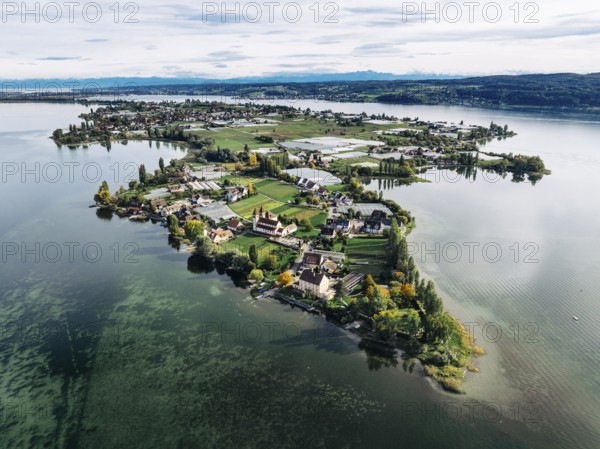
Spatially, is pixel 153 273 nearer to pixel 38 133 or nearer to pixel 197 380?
pixel 197 380

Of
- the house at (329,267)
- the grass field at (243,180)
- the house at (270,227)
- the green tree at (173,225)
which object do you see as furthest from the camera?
the grass field at (243,180)

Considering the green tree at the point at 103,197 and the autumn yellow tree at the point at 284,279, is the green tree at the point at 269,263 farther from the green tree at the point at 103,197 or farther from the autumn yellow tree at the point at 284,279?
the green tree at the point at 103,197

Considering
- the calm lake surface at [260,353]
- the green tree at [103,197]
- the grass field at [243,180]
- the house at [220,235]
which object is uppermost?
the grass field at [243,180]

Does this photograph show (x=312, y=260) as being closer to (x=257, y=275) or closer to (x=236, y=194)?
(x=257, y=275)

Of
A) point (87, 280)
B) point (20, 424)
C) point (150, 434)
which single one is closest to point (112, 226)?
point (87, 280)

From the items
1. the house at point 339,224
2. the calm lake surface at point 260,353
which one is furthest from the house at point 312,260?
the house at point 339,224

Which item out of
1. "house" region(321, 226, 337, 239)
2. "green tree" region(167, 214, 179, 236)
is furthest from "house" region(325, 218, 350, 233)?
"green tree" region(167, 214, 179, 236)
